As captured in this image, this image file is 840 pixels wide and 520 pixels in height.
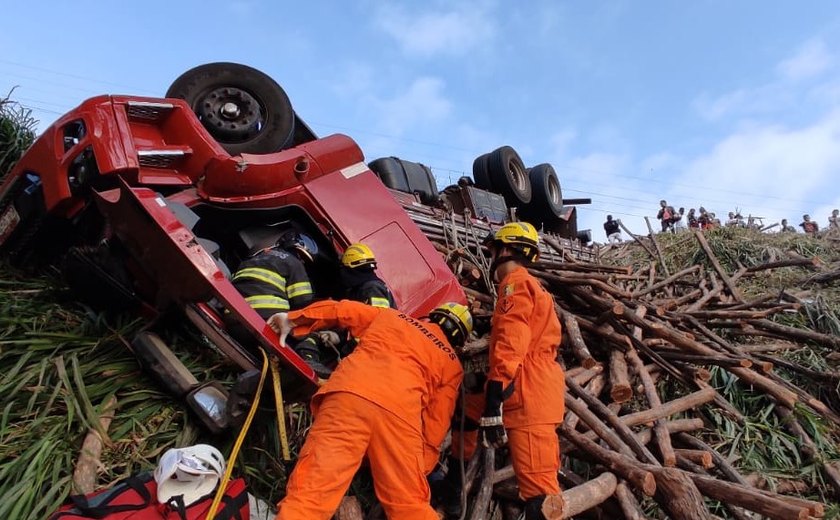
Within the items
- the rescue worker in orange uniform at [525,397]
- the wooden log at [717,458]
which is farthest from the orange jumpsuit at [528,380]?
the wooden log at [717,458]

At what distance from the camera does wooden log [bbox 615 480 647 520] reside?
2.76 meters

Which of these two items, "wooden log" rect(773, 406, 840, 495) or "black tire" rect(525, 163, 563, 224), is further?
"black tire" rect(525, 163, 563, 224)

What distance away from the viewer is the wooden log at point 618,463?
2762 millimetres

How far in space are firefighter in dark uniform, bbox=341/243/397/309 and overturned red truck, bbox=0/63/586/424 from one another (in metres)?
0.19

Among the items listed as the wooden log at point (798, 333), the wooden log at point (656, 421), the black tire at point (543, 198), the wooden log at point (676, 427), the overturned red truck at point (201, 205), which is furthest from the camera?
the black tire at point (543, 198)

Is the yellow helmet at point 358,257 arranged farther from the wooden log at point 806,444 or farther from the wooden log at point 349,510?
the wooden log at point 806,444

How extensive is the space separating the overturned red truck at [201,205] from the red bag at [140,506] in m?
0.65

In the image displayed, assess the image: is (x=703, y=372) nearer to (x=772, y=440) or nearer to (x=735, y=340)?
(x=772, y=440)

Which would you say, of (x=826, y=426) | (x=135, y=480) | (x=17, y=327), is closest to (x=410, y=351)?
(x=135, y=480)

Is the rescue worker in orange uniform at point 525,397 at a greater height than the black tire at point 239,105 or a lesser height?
lesser

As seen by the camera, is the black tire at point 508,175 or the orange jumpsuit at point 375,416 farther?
the black tire at point 508,175

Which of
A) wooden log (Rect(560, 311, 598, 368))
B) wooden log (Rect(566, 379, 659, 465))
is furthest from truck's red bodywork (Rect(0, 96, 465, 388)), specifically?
wooden log (Rect(566, 379, 659, 465))

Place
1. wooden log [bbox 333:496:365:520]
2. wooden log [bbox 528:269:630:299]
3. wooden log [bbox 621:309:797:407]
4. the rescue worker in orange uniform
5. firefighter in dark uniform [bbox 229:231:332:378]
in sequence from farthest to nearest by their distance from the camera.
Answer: wooden log [bbox 528:269:630:299] → wooden log [bbox 621:309:797:407] → firefighter in dark uniform [bbox 229:231:332:378] → the rescue worker in orange uniform → wooden log [bbox 333:496:365:520]

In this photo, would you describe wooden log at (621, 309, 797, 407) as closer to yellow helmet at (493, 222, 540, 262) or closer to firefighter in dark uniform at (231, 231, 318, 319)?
yellow helmet at (493, 222, 540, 262)
